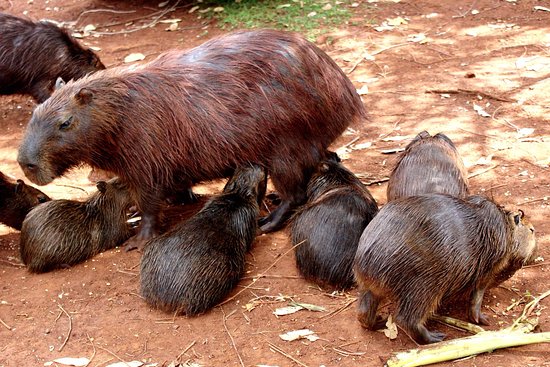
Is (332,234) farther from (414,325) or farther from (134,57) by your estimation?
(134,57)

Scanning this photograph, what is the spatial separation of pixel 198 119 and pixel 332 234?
1.23 m

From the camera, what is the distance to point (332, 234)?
4406mm

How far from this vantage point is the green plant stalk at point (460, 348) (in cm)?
362

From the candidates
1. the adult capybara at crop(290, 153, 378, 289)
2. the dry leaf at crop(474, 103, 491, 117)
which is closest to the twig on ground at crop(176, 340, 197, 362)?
the adult capybara at crop(290, 153, 378, 289)

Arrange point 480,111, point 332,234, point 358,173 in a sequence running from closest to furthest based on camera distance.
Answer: point 332,234, point 358,173, point 480,111

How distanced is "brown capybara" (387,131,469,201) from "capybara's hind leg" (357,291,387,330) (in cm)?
102

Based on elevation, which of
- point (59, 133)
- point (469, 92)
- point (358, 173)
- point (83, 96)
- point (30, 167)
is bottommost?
point (358, 173)

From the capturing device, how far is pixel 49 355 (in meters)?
4.08

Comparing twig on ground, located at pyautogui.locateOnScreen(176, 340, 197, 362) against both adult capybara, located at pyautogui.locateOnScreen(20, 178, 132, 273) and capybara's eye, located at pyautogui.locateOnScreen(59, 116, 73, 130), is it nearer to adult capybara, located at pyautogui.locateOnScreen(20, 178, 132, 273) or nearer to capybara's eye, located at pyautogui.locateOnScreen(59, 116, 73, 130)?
adult capybara, located at pyautogui.locateOnScreen(20, 178, 132, 273)

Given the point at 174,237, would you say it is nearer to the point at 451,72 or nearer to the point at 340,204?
the point at 340,204

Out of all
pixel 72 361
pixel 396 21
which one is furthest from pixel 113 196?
pixel 396 21

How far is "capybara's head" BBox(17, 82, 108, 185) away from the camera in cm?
480

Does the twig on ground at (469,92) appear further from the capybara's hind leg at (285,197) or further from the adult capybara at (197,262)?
the adult capybara at (197,262)

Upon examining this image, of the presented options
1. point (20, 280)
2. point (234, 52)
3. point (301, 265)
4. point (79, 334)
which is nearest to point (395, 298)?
point (301, 265)
